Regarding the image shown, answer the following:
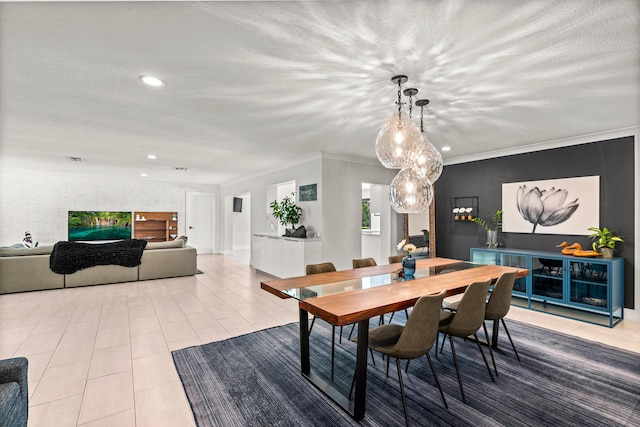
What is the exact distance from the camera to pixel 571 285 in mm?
3908

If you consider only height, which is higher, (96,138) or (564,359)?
(96,138)

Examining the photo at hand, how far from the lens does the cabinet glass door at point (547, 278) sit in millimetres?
4012

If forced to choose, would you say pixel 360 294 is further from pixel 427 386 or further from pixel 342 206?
pixel 342 206

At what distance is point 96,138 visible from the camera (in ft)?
14.1

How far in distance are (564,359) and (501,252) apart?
199 cm

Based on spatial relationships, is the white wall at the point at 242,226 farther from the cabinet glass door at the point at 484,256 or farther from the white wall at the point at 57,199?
the cabinet glass door at the point at 484,256

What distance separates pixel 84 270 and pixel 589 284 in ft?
25.5

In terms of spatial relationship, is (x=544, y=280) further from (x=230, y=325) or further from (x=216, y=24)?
(x=216, y=24)

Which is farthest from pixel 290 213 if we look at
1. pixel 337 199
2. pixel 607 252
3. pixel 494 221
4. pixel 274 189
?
pixel 607 252

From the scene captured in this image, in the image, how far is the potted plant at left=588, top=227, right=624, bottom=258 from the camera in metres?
3.71

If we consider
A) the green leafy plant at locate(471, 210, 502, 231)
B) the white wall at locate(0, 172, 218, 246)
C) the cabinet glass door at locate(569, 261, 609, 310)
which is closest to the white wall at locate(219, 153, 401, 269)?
Answer: the green leafy plant at locate(471, 210, 502, 231)

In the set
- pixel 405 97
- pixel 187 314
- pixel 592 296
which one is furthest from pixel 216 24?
pixel 592 296

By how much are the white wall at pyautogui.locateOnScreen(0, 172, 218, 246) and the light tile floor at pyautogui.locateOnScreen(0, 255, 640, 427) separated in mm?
3934

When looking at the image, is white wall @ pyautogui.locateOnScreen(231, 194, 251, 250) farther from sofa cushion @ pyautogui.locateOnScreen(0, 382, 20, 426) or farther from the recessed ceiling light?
sofa cushion @ pyautogui.locateOnScreen(0, 382, 20, 426)
